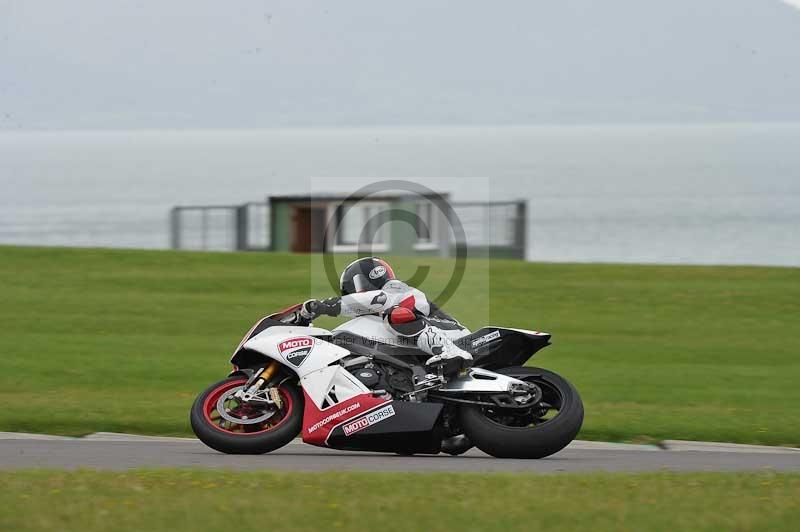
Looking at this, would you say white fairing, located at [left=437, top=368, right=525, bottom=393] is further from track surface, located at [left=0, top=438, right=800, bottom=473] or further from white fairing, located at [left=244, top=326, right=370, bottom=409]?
white fairing, located at [left=244, top=326, right=370, bottom=409]

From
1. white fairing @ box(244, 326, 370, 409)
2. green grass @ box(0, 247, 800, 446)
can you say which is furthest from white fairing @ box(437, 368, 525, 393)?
green grass @ box(0, 247, 800, 446)

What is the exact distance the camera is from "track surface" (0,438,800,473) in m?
9.92

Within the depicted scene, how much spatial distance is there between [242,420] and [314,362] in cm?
72

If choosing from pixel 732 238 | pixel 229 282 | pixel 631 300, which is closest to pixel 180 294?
pixel 229 282

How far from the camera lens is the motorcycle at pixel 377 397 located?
10.3 meters

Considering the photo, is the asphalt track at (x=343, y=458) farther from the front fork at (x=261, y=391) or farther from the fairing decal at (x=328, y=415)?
the front fork at (x=261, y=391)

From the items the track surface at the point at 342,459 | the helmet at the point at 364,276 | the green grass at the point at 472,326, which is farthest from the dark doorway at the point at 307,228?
the helmet at the point at 364,276

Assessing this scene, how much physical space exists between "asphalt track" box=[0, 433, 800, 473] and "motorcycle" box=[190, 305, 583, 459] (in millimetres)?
173

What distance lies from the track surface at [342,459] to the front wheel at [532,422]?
0.38 ft

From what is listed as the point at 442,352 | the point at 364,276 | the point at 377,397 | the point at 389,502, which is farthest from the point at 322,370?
the point at 389,502

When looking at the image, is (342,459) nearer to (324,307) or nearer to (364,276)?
(324,307)

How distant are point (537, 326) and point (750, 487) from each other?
42.8 feet

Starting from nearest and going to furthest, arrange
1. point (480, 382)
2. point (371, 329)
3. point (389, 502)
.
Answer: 1. point (389, 502)
2. point (480, 382)
3. point (371, 329)

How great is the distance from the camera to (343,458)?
1075cm
